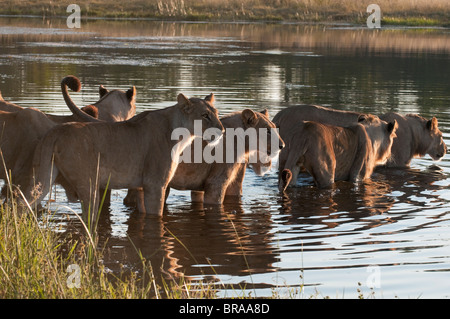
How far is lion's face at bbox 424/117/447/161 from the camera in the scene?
13.6 metres

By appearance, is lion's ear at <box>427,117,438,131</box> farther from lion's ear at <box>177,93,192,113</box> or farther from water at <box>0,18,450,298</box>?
lion's ear at <box>177,93,192,113</box>

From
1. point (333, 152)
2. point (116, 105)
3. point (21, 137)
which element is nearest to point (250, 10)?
point (333, 152)

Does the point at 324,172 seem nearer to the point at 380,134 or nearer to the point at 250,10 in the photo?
the point at 380,134

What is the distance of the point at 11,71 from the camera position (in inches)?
912

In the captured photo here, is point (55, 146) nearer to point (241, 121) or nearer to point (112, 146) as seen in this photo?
point (112, 146)

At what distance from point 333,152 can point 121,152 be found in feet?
11.8

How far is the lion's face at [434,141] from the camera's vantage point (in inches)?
537

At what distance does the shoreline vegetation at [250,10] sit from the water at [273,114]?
371 centimetres

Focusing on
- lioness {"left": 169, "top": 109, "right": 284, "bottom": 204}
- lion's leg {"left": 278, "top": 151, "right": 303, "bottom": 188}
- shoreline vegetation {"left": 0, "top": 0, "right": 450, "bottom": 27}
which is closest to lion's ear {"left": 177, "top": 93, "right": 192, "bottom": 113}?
lioness {"left": 169, "top": 109, "right": 284, "bottom": 204}

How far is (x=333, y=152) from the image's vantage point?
11.2m

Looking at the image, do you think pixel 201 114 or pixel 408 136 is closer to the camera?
pixel 201 114

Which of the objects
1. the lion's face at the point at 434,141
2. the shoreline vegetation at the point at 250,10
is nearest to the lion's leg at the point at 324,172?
the lion's face at the point at 434,141

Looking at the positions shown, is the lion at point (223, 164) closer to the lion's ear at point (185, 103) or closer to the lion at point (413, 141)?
the lion's ear at point (185, 103)
